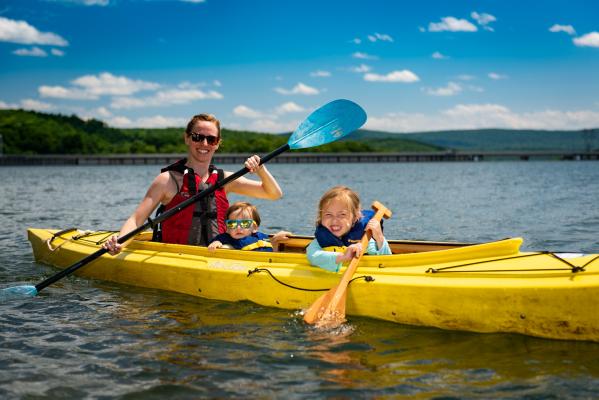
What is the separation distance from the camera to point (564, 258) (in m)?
5.37

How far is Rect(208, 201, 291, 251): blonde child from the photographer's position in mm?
6836

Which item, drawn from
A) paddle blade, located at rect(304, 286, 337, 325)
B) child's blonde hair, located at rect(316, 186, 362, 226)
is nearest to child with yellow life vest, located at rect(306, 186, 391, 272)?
child's blonde hair, located at rect(316, 186, 362, 226)

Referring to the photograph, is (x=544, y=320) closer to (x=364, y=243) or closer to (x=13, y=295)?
(x=364, y=243)

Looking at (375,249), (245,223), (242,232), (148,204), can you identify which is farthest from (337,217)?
(148,204)

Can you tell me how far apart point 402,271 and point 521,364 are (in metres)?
1.37

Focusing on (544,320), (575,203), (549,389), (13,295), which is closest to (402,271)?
(544,320)

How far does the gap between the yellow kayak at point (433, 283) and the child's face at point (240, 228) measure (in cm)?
24

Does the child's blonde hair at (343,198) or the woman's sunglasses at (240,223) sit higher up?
the child's blonde hair at (343,198)

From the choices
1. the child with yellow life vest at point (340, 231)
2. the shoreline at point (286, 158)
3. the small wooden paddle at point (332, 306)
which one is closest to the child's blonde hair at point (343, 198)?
the child with yellow life vest at point (340, 231)

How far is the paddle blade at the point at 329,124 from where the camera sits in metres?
7.21

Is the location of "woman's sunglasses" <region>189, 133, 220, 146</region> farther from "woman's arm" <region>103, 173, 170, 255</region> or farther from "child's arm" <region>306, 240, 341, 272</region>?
"child's arm" <region>306, 240, 341, 272</region>

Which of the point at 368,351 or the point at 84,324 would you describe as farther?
the point at 84,324

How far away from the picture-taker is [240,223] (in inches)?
270

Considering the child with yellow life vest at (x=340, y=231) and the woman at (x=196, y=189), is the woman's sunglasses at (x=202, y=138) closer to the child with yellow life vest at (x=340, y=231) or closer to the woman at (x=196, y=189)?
the woman at (x=196, y=189)
